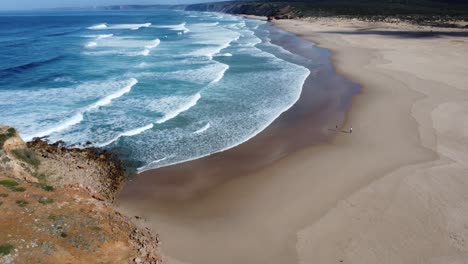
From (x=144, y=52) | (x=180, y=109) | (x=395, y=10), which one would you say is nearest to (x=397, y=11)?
(x=395, y=10)

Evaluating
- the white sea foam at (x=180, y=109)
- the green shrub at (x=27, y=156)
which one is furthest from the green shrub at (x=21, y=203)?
the white sea foam at (x=180, y=109)

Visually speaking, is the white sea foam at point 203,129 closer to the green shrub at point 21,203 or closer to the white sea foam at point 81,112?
the white sea foam at point 81,112

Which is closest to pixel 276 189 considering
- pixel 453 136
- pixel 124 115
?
pixel 453 136

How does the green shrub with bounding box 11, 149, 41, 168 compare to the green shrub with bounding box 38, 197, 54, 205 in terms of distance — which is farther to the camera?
the green shrub with bounding box 11, 149, 41, 168

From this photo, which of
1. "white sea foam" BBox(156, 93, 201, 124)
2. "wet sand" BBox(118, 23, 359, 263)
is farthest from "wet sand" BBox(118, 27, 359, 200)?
"white sea foam" BBox(156, 93, 201, 124)

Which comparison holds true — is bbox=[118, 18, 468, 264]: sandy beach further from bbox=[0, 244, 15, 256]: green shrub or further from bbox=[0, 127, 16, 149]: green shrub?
bbox=[0, 127, 16, 149]: green shrub

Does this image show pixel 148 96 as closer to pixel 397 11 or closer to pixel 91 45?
pixel 91 45
